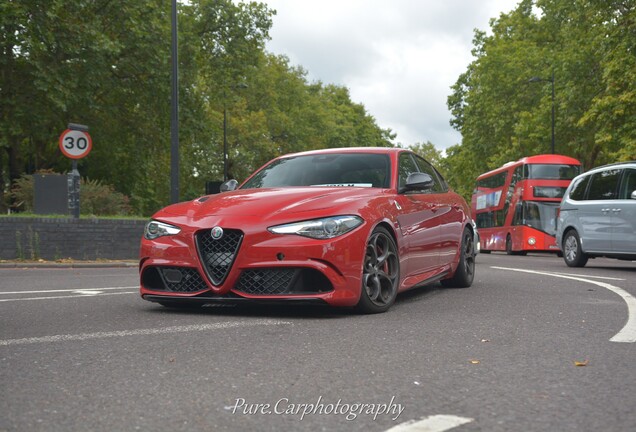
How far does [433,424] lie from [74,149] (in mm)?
15673

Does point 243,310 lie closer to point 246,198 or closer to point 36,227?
point 246,198

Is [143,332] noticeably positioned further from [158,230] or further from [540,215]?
[540,215]

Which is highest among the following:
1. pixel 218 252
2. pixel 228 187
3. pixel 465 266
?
pixel 228 187

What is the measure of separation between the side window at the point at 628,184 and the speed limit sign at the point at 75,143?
34.5 feet

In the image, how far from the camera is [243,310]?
693 cm

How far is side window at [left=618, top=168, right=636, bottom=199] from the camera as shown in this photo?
46.3 ft

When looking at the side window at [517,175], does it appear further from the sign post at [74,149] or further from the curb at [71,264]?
the sign post at [74,149]

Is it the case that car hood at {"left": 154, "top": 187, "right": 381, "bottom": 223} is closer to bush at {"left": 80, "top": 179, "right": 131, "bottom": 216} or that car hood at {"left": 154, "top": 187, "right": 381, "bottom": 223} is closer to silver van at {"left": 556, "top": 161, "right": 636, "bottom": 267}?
silver van at {"left": 556, "top": 161, "right": 636, "bottom": 267}

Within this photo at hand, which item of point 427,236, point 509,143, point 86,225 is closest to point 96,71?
point 86,225

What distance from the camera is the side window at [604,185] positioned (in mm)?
14548

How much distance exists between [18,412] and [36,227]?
1444cm

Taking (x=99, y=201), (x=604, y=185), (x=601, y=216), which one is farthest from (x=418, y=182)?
(x=99, y=201)

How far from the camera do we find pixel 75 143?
17703 millimetres

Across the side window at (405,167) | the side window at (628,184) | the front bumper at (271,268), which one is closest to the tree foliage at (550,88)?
the side window at (628,184)
